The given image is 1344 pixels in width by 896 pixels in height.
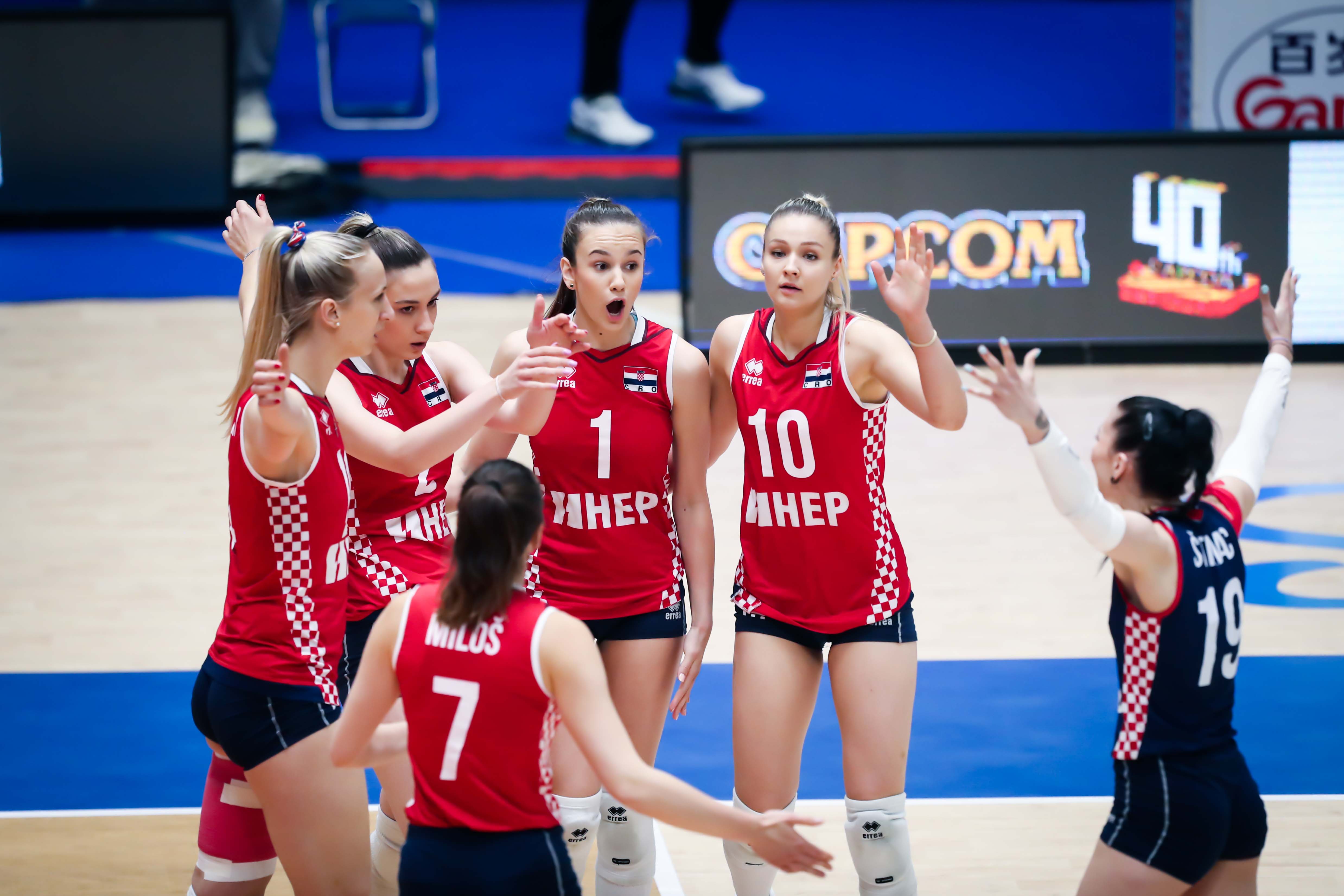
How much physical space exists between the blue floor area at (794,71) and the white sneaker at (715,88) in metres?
0.17

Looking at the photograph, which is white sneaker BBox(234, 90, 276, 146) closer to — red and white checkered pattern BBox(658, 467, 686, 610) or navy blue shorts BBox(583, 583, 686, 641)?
red and white checkered pattern BBox(658, 467, 686, 610)

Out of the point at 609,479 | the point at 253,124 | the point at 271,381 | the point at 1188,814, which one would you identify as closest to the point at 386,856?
the point at 609,479

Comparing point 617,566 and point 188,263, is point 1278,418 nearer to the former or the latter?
point 617,566

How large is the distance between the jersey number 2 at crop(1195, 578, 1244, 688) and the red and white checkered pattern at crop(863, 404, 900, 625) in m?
0.96

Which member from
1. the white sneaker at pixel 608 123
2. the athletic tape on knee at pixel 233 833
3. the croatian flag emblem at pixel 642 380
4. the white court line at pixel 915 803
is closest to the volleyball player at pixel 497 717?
the athletic tape on knee at pixel 233 833

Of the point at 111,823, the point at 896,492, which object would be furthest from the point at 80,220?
the point at 111,823

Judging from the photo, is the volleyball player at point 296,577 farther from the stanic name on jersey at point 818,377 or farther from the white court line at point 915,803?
the white court line at point 915,803

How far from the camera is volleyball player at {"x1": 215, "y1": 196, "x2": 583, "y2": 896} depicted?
371cm

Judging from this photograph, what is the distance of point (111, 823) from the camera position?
4.86 meters

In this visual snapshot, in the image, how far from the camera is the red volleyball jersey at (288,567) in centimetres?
326

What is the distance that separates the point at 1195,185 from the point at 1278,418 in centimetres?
747

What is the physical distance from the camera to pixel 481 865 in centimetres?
270

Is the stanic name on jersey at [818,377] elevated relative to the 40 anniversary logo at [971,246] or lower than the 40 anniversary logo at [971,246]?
lower

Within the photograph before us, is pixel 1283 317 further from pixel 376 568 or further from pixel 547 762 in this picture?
pixel 376 568
